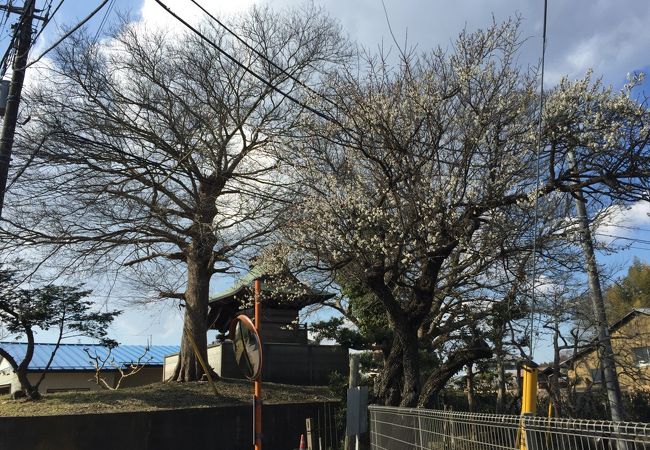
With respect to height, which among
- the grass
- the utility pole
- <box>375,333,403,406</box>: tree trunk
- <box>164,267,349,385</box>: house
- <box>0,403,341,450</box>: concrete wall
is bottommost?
<box>0,403,341,450</box>: concrete wall

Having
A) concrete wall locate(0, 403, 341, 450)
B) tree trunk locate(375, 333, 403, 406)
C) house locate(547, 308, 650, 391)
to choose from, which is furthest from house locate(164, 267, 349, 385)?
house locate(547, 308, 650, 391)

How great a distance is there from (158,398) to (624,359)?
1238 centimetres

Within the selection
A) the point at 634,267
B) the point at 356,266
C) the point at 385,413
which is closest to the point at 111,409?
the point at 356,266

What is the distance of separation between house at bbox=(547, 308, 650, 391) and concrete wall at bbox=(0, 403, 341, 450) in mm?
7060

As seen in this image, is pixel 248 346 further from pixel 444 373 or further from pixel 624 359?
pixel 624 359

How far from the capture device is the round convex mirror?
7.77m

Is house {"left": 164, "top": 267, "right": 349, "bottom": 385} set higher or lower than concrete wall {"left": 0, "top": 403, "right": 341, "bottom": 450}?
higher

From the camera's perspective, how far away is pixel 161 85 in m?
16.0

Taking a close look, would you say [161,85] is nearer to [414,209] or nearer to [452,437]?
[414,209]

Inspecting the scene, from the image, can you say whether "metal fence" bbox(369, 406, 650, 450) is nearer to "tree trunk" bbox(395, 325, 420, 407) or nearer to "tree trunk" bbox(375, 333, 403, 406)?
"tree trunk" bbox(395, 325, 420, 407)

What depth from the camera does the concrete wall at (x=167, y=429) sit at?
12531 millimetres

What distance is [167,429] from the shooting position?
45.7ft

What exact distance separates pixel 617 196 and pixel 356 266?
16.6 feet

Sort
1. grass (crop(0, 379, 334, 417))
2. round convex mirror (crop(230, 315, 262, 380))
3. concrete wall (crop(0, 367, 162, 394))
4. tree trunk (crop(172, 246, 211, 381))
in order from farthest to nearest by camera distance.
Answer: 1. concrete wall (crop(0, 367, 162, 394))
2. tree trunk (crop(172, 246, 211, 381))
3. grass (crop(0, 379, 334, 417))
4. round convex mirror (crop(230, 315, 262, 380))
